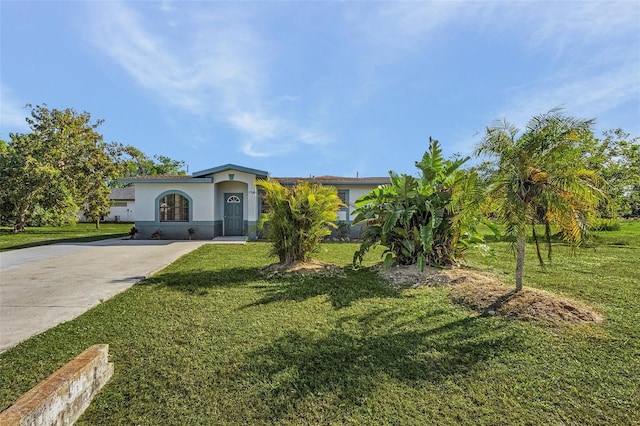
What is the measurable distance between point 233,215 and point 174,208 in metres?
3.09

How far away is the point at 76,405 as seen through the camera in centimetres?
247

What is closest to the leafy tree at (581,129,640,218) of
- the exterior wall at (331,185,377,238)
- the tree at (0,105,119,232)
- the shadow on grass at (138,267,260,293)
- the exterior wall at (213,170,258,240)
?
the exterior wall at (331,185,377,238)

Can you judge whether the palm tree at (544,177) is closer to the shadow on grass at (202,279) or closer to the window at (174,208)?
the shadow on grass at (202,279)

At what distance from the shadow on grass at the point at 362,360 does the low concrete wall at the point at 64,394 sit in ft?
4.12

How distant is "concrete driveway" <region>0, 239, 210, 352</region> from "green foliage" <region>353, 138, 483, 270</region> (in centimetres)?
564

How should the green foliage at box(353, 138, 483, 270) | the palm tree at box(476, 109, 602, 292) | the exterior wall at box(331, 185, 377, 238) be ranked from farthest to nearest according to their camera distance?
the exterior wall at box(331, 185, 377, 238) < the green foliage at box(353, 138, 483, 270) < the palm tree at box(476, 109, 602, 292)

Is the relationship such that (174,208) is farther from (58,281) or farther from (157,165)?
(157,165)

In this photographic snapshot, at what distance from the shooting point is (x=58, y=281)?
700cm

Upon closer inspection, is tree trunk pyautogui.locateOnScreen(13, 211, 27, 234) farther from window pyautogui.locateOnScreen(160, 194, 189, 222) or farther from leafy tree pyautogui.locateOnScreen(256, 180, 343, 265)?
leafy tree pyautogui.locateOnScreen(256, 180, 343, 265)

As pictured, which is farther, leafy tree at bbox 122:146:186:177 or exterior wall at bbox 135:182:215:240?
leafy tree at bbox 122:146:186:177

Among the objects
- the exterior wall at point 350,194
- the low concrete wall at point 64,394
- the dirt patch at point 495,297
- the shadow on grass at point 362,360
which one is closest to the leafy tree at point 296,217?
the dirt patch at point 495,297

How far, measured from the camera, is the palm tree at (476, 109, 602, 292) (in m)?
4.38

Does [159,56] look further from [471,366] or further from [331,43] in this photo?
[471,366]

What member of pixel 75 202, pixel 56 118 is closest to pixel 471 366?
pixel 75 202
